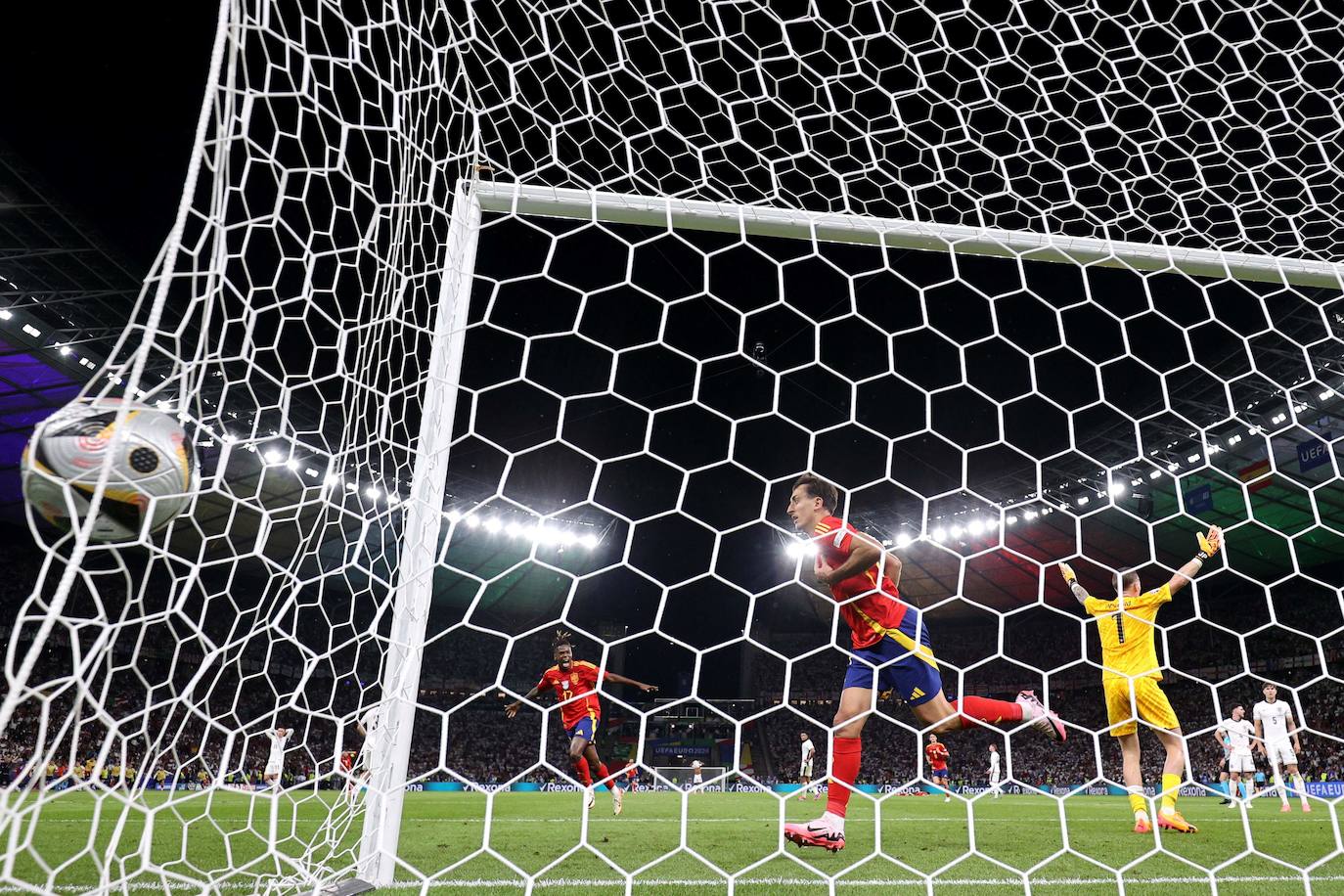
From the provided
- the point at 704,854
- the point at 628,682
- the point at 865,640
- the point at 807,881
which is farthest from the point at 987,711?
the point at 628,682

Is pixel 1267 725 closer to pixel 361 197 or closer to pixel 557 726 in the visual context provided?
pixel 361 197

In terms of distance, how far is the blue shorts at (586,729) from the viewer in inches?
198

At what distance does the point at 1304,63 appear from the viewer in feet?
11.1

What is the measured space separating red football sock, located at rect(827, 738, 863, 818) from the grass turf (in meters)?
0.18

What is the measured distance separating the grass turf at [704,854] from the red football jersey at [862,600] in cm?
62

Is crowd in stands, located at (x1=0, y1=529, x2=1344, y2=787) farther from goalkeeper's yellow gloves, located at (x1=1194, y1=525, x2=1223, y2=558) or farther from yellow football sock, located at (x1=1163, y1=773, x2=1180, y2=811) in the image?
goalkeeper's yellow gloves, located at (x1=1194, y1=525, x2=1223, y2=558)

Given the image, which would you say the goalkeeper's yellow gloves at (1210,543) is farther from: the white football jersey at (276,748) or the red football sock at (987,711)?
the white football jersey at (276,748)

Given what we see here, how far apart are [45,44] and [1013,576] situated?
2099 centimetres

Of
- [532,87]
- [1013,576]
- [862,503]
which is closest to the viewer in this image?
[532,87]

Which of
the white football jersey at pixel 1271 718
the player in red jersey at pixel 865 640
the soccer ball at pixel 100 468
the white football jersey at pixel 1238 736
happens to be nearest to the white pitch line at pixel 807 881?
the player in red jersey at pixel 865 640

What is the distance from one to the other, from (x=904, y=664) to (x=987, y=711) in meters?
0.43

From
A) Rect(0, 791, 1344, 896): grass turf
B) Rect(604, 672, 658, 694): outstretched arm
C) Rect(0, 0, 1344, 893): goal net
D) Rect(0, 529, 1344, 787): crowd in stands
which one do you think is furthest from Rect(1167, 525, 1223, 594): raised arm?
Rect(0, 529, 1344, 787): crowd in stands

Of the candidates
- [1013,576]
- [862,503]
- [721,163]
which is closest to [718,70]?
[721,163]

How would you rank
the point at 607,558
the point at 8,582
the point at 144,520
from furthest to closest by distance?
the point at 607,558
the point at 8,582
the point at 144,520
